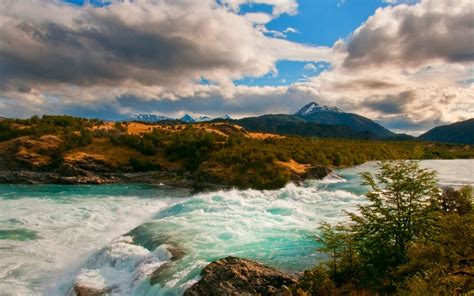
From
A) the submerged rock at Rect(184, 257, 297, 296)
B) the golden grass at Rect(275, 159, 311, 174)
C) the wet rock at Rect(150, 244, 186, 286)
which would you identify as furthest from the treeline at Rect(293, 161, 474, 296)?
the golden grass at Rect(275, 159, 311, 174)

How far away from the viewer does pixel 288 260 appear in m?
16.8

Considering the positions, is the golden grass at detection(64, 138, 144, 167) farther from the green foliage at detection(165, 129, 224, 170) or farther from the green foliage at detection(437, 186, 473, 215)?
the green foliage at detection(437, 186, 473, 215)

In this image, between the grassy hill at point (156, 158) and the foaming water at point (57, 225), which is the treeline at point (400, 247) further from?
the grassy hill at point (156, 158)

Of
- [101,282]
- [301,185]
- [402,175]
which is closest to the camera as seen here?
[402,175]

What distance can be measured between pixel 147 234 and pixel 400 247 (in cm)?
1469

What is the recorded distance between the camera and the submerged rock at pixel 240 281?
12.5 meters

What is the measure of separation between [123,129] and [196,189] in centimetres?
3034

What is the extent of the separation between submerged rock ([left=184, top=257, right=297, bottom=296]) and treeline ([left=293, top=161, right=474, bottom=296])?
2.92ft

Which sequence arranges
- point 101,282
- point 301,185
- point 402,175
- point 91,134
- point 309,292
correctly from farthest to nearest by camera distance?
point 91,134 < point 301,185 < point 101,282 < point 402,175 < point 309,292

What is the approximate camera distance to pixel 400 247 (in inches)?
469

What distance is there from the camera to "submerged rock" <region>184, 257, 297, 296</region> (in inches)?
491

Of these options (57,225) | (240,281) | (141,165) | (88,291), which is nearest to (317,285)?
(240,281)

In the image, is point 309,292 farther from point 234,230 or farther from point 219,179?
point 219,179

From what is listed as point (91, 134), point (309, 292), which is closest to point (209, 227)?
point (309, 292)
